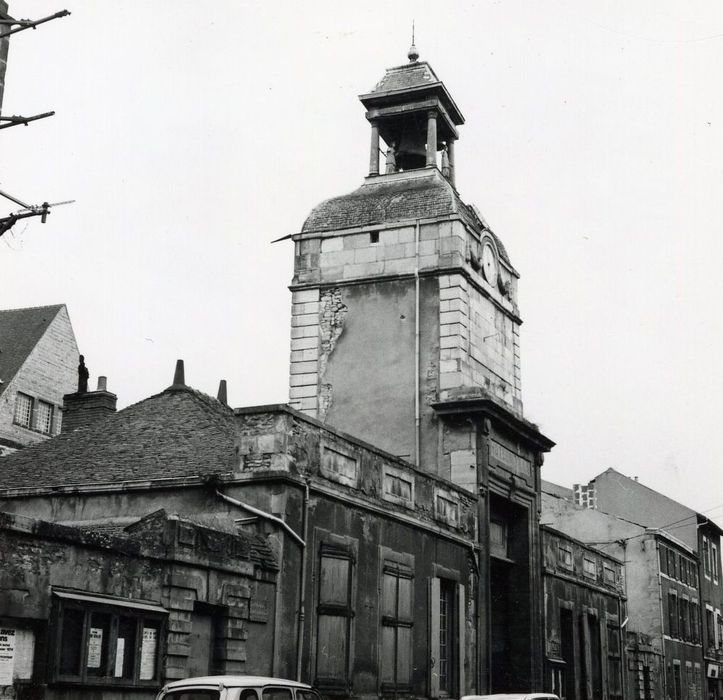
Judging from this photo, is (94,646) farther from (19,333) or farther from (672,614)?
(672,614)

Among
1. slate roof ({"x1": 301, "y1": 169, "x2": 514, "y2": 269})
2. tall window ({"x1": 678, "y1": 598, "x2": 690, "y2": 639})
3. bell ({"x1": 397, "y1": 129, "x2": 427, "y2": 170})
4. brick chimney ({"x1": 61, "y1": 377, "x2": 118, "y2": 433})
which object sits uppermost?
bell ({"x1": 397, "y1": 129, "x2": 427, "y2": 170})

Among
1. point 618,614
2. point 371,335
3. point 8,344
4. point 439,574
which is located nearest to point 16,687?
point 439,574

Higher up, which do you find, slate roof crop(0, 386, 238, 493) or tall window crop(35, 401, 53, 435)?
tall window crop(35, 401, 53, 435)

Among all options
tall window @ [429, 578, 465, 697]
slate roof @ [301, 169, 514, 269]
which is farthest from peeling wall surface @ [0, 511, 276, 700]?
slate roof @ [301, 169, 514, 269]

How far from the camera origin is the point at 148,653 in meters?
14.0

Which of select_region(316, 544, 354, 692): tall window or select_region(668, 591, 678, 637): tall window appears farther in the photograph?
select_region(668, 591, 678, 637): tall window

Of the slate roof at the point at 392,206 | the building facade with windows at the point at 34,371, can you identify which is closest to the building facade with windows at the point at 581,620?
the slate roof at the point at 392,206

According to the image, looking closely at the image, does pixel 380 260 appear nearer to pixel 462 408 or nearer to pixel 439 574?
pixel 462 408

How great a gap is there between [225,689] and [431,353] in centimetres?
1435

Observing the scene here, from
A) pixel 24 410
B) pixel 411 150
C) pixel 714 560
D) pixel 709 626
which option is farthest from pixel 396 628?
pixel 714 560

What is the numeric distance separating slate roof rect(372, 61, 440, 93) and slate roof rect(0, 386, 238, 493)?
1061cm

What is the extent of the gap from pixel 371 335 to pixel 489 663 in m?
7.67

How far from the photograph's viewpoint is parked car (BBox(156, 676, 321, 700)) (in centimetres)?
1109

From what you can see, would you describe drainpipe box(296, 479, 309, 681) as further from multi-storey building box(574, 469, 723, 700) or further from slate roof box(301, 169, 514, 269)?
multi-storey building box(574, 469, 723, 700)
